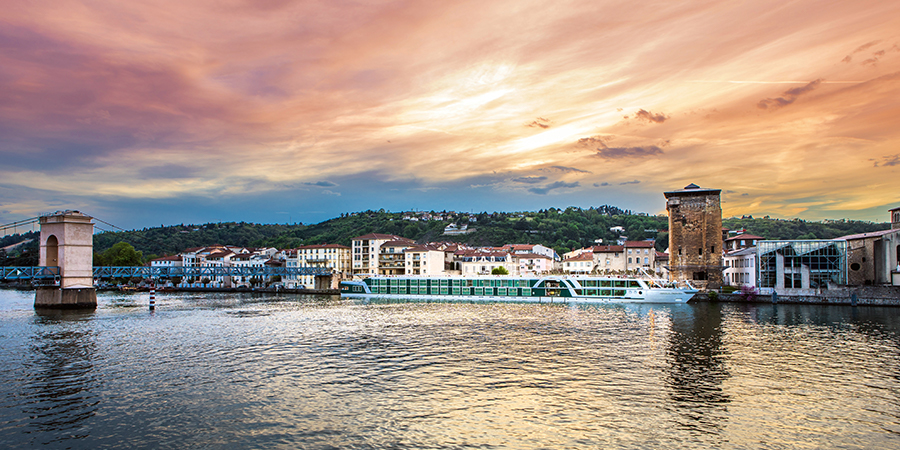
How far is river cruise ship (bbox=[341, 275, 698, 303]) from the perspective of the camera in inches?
2265

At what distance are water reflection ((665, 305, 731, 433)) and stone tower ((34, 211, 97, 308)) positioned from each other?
51.6m

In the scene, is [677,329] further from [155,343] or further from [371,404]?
[155,343]

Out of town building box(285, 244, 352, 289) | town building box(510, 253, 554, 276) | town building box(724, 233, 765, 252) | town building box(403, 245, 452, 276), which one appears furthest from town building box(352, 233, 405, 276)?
town building box(724, 233, 765, 252)

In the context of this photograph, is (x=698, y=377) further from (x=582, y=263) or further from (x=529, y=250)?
(x=529, y=250)

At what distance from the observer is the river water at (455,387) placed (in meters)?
13.5

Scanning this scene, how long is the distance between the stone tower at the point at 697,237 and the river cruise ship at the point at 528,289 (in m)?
4.87

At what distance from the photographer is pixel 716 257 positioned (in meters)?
64.1

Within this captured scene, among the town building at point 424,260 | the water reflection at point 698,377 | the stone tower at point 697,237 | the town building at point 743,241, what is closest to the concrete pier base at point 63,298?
the water reflection at point 698,377

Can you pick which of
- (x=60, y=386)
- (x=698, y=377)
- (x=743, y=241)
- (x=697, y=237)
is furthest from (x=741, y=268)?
(x=60, y=386)

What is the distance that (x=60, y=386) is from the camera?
60.7 ft

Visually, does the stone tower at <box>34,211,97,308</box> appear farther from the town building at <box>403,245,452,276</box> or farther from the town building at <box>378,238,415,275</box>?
the town building at <box>378,238,415,275</box>

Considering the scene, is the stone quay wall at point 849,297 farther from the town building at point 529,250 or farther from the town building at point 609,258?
the town building at point 529,250

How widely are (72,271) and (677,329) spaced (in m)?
54.8

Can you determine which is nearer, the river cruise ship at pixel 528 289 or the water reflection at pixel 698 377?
the water reflection at pixel 698 377
